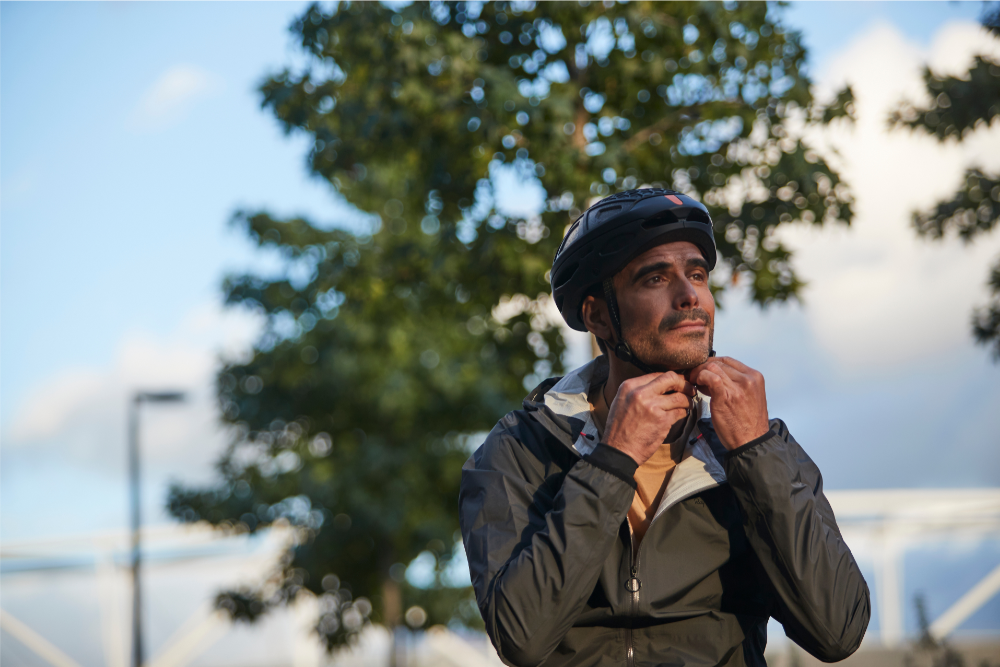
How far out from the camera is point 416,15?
8.77 m

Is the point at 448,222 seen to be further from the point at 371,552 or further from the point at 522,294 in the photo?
the point at 371,552

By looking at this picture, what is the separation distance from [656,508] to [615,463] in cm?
39

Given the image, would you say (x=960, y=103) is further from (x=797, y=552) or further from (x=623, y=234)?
(x=797, y=552)

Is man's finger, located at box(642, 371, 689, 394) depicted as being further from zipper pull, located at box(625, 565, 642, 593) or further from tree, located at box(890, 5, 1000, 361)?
tree, located at box(890, 5, 1000, 361)

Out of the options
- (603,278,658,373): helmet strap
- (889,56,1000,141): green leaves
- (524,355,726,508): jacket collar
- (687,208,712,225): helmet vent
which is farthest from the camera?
(889,56,1000,141): green leaves

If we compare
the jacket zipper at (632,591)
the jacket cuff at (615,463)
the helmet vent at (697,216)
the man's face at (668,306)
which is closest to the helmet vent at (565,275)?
the man's face at (668,306)

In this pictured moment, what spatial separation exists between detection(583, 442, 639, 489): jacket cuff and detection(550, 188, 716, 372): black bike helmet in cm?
46

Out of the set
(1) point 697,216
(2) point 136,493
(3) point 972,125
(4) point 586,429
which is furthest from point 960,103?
(2) point 136,493

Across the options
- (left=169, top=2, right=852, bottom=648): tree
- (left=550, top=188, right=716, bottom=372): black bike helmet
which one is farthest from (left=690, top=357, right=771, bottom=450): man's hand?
(left=169, top=2, right=852, bottom=648): tree

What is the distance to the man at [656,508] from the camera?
247 centimetres

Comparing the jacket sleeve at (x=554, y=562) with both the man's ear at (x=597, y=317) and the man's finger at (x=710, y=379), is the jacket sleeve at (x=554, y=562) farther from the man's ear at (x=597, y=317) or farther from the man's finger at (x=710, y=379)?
the man's ear at (x=597, y=317)

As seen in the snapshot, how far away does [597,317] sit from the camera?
10.5 ft

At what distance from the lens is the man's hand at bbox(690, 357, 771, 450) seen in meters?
2.54

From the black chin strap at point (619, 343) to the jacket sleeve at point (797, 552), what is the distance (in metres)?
0.46
